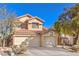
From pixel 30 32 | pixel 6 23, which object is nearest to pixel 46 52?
pixel 30 32

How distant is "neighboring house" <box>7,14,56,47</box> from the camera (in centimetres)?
329

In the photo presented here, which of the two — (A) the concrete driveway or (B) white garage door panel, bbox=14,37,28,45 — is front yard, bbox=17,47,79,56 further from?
(B) white garage door panel, bbox=14,37,28,45

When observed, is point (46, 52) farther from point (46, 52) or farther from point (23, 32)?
point (23, 32)

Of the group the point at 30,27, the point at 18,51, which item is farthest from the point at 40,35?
the point at 18,51

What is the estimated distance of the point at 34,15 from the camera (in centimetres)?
329

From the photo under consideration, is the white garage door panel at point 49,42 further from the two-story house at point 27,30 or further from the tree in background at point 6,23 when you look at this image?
the tree in background at point 6,23

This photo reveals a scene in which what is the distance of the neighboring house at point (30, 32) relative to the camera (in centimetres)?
329

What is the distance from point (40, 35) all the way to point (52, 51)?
11.8 inches

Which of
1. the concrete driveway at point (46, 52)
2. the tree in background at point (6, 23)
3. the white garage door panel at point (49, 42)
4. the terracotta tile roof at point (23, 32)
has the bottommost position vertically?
the concrete driveway at point (46, 52)

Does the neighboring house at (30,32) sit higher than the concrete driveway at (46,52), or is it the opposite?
the neighboring house at (30,32)

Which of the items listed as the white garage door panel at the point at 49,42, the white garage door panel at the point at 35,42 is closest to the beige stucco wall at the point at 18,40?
the white garage door panel at the point at 35,42

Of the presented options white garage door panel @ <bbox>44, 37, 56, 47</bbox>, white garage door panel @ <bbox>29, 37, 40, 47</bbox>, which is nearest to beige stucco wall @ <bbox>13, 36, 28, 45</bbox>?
white garage door panel @ <bbox>29, 37, 40, 47</bbox>

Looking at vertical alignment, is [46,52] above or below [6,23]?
below

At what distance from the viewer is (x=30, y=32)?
3.31 m
